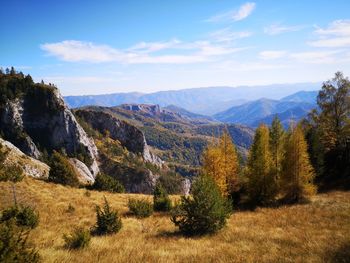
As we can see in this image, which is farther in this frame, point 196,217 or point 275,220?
point 275,220

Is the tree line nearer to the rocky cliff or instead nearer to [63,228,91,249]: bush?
[63,228,91,249]: bush

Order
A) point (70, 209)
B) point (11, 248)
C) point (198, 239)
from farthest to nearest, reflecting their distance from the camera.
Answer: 1. point (70, 209)
2. point (198, 239)
3. point (11, 248)

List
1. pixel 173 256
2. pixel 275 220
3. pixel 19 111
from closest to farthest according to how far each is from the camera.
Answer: pixel 173 256 → pixel 275 220 → pixel 19 111

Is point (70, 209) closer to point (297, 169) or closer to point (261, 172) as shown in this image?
point (261, 172)

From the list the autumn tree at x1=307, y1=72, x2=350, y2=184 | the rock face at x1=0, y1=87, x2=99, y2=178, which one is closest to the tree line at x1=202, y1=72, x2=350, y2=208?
the autumn tree at x1=307, y1=72, x2=350, y2=184

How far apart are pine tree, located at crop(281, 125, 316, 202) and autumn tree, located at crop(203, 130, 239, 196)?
6.04 meters

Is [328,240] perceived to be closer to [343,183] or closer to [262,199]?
[262,199]

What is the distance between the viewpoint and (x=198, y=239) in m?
16.8

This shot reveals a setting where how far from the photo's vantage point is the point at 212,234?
18.2 metres

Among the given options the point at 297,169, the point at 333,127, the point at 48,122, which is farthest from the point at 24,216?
the point at 48,122

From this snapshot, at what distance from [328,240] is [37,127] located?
146m

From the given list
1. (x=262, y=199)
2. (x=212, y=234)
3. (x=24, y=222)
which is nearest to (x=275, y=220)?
(x=212, y=234)

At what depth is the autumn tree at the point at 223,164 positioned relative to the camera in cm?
3450

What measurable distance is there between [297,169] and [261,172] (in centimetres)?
478
